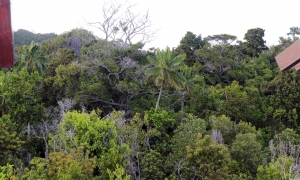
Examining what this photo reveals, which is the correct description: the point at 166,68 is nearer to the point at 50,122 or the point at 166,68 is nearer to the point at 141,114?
the point at 141,114

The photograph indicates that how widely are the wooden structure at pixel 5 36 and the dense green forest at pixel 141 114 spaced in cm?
1086

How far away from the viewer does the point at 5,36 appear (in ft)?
3.12

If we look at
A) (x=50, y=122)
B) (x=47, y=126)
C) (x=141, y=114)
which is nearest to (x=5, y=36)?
(x=141, y=114)

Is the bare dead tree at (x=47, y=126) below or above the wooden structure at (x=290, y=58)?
below

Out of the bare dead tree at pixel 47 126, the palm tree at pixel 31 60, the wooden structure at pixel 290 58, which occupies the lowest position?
the bare dead tree at pixel 47 126

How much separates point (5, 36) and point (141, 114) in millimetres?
20414

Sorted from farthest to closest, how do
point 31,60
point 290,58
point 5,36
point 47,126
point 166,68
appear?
point 31,60 → point 47,126 → point 166,68 → point 290,58 → point 5,36

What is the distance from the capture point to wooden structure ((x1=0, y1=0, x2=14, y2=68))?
922 mm

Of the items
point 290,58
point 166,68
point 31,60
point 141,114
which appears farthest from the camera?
point 31,60

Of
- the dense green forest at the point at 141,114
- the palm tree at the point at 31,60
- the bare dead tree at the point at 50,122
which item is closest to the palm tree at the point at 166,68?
the dense green forest at the point at 141,114

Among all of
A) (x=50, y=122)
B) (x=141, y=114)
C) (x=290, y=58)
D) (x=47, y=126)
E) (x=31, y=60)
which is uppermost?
(x=31, y=60)

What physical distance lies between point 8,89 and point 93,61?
6.02m

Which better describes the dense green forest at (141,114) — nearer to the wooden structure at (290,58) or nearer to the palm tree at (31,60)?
the palm tree at (31,60)

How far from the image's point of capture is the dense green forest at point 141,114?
14781 millimetres
